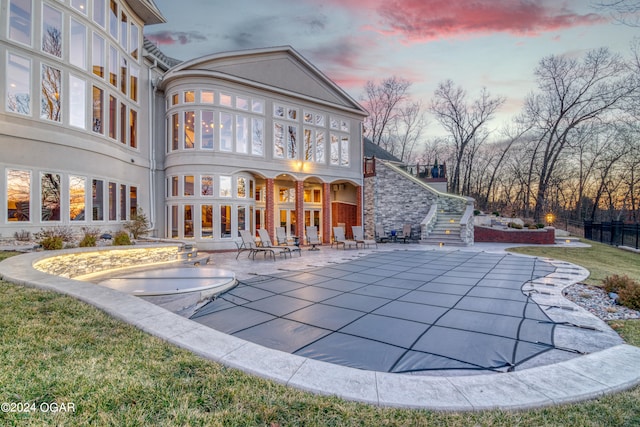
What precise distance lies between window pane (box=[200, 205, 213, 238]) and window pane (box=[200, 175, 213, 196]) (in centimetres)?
62

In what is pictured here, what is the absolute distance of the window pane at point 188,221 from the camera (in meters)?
13.9

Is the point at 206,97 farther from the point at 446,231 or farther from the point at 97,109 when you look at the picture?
the point at 446,231

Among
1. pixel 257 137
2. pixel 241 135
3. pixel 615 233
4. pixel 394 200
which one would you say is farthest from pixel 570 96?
pixel 241 135

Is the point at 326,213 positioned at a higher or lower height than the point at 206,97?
lower

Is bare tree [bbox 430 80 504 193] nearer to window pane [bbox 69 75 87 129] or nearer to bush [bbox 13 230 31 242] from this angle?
window pane [bbox 69 75 87 129]

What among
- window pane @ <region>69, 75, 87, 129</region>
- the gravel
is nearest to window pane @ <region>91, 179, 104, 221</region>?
window pane @ <region>69, 75, 87, 129</region>

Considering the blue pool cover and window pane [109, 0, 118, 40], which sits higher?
window pane [109, 0, 118, 40]

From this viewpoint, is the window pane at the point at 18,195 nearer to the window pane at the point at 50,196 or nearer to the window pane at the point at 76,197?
the window pane at the point at 50,196

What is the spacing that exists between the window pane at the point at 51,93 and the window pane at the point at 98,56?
56.7 inches

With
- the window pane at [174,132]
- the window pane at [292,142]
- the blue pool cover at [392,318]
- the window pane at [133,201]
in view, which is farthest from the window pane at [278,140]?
the blue pool cover at [392,318]

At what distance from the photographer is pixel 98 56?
442 inches

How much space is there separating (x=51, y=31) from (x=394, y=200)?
55.8 feet

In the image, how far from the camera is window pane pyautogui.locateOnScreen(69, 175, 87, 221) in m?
10.3

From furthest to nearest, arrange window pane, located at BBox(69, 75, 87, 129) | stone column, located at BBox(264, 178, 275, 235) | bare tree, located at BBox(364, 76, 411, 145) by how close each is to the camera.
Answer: bare tree, located at BBox(364, 76, 411, 145) → stone column, located at BBox(264, 178, 275, 235) → window pane, located at BBox(69, 75, 87, 129)
